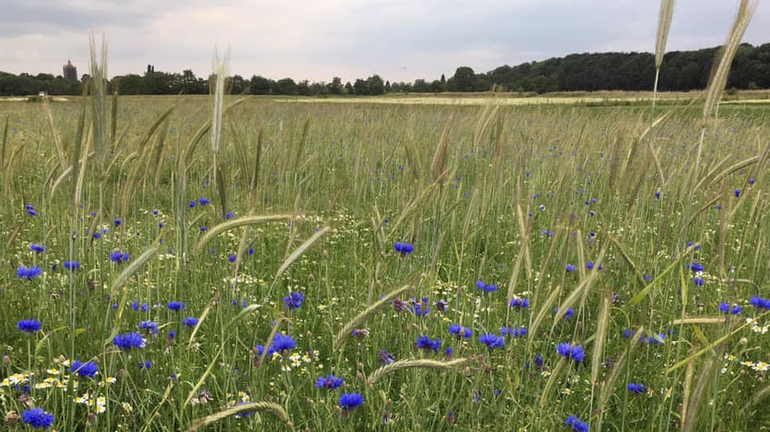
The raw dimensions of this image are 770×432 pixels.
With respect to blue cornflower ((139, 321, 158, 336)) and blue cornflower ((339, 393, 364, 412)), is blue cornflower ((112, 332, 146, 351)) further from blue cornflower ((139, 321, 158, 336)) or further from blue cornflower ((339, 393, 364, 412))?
blue cornflower ((339, 393, 364, 412))

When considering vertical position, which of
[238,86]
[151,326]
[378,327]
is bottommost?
[378,327]

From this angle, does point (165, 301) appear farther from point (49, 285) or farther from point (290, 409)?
point (290, 409)

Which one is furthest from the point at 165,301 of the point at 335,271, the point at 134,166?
the point at 335,271

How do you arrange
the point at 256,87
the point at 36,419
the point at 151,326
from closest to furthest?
the point at 36,419 → the point at 151,326 → the point at 256,87

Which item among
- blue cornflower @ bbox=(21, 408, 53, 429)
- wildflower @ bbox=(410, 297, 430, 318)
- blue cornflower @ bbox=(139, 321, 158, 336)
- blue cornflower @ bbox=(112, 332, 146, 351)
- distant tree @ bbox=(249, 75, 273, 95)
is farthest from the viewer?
distant tree @ bbox=(249, 75, 273, 95)

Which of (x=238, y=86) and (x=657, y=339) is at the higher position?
(x=238, y=86)

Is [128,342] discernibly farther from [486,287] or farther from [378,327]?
[486,287]

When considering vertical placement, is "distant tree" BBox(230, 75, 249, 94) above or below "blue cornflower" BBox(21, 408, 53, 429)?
above

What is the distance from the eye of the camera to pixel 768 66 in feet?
117

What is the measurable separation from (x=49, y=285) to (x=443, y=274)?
1955 mm

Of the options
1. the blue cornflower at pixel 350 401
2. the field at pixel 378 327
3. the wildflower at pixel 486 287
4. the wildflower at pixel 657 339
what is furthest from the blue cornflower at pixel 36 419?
the wildflower at pixel 657 339

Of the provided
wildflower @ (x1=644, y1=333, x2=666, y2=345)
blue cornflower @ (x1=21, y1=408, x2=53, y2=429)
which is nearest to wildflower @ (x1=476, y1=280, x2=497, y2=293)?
wildflower @ (x1=644, y1=333, x2=666, y2=345)

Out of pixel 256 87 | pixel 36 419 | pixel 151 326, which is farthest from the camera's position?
Result: pixel 256 87

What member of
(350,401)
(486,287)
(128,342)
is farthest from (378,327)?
(128,342)
